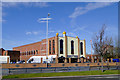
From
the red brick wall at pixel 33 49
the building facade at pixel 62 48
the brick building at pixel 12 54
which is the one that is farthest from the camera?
the brick building at pixel 12 54

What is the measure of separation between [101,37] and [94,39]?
1.29m

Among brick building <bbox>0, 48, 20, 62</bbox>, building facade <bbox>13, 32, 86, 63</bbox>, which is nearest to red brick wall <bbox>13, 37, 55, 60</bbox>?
building facade <bbox>13, 32, 86, 63</bbox>

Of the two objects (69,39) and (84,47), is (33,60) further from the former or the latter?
(84,47)

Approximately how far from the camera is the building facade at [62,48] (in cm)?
6469

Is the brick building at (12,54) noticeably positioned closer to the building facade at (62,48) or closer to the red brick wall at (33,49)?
the red brick wall at (33,49)

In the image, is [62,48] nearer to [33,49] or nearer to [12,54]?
[33,49]

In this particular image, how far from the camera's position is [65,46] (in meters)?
66.4

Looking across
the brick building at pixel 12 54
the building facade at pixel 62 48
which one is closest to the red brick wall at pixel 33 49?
the building facade at pixel 62 48

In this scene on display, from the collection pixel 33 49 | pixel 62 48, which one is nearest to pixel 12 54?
pixel 33 49

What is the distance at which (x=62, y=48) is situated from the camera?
65875mm

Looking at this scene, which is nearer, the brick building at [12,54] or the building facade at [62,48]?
the building facade at [62,48]

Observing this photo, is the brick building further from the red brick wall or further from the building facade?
the building facade

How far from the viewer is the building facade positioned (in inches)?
2547

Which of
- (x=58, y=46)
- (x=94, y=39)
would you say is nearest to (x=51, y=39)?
(x=58, y=46)
